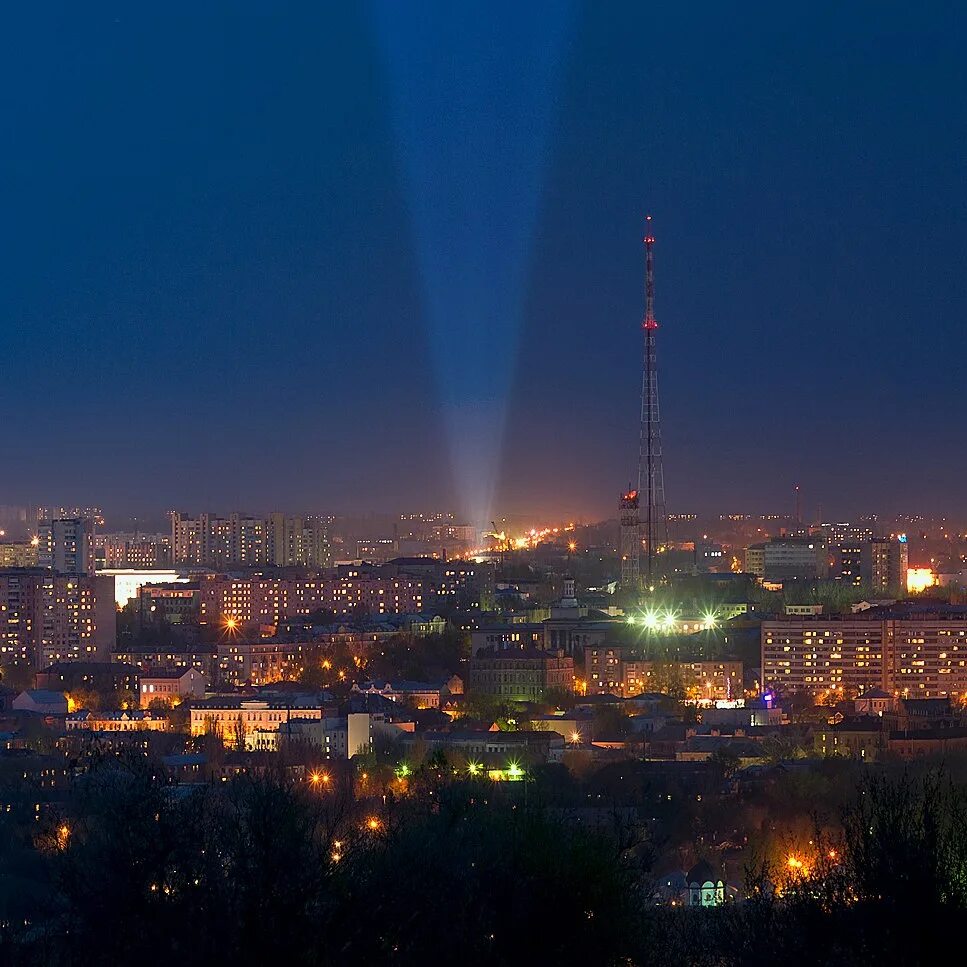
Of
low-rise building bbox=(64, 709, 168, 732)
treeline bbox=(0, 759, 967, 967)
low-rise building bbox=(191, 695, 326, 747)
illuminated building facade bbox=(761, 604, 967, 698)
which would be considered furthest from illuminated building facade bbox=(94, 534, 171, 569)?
treeline bbox=(0, 759, 967, 967)

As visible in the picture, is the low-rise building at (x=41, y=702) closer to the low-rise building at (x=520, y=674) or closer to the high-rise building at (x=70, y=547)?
the low-rise building at (x=520, y=674)

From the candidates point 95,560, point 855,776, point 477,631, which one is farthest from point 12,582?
point 855,776

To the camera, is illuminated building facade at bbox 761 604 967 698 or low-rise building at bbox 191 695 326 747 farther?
illuminated building facade at bbox 761 604 967 698

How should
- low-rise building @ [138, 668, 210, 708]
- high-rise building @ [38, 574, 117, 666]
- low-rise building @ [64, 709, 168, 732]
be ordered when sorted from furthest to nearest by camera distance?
high-rise building @ [38, 574, 117, 666]
low-rise building @ [138, 668, 210, 708]
low-rise building @ [64, 709, 168, 732]

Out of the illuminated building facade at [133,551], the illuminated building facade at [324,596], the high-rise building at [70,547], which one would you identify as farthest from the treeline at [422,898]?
the illuminated building facade at [133,551]

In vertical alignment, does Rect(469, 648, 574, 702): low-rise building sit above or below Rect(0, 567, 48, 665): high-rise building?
below

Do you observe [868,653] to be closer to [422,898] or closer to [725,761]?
[725,761]

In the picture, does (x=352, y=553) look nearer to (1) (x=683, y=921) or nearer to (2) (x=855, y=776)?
(2) (x=855, y=776)

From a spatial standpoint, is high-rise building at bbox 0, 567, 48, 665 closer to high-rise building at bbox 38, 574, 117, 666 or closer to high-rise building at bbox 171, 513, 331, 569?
high-rise building at bbox 38, 574, 117, 666

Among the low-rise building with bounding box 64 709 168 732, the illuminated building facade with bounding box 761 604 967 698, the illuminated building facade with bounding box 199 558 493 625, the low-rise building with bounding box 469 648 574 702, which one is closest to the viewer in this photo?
the low-rise building with bounding box 64 709 168 732
